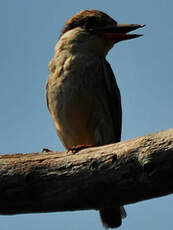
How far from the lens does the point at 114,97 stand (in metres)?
6.72

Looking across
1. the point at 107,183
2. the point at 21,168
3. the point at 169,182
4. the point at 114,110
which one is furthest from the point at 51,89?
the point at 169,182

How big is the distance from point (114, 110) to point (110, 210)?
4.91 ft

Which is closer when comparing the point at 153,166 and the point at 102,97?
the point at 153,166

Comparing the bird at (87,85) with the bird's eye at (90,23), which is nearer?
the bird at (87,85)

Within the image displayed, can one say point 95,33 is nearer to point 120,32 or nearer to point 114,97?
point 120,32

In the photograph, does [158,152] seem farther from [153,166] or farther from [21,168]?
[21,168]

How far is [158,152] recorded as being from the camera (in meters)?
3.71

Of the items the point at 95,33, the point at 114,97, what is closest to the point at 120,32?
the point at 95,33

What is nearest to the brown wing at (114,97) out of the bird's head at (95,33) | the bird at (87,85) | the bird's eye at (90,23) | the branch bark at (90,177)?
the bird at (87,85)

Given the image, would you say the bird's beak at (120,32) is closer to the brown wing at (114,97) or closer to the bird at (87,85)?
the bird at (87,85)

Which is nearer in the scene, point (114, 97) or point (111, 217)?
point (111, 217)

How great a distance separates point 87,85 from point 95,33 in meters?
0.97

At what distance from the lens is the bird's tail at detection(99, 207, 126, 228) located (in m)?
5.74

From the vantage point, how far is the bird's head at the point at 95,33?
6.85 m
